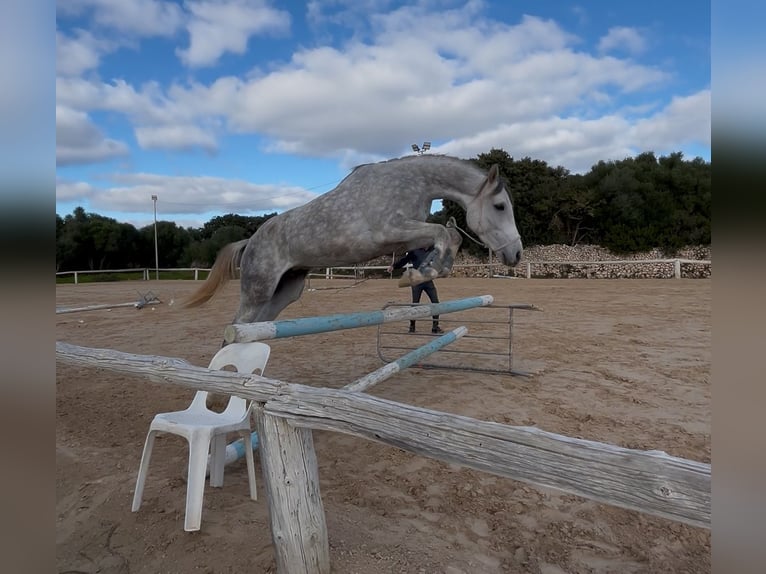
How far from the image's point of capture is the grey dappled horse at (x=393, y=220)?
292 centimetres

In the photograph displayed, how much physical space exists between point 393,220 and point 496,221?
0.68 metres

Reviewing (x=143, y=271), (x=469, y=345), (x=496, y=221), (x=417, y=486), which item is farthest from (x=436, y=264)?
(x=143, y=271)

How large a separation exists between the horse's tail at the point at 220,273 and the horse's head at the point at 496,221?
181 cm

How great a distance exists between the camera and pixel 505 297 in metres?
11.4

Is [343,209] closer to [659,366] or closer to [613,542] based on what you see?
[613,542]

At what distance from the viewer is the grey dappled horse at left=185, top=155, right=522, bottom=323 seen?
2.92m

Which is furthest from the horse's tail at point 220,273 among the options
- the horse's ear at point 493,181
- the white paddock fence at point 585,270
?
the white paddock fence at point 585,270

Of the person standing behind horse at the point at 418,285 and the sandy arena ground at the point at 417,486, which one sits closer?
the sandy arena ground at the point at 417,486

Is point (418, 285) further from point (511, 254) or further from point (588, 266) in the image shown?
point (588, 266)

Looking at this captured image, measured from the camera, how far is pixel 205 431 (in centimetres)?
203

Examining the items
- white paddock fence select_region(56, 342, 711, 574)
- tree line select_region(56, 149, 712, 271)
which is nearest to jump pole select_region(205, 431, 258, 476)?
white paddock fence select_region(56, 342, 711, 574)

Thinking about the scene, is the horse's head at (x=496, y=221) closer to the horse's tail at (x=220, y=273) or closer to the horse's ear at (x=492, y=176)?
the horse's ear at (x=492, y=176)

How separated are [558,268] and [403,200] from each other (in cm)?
1761

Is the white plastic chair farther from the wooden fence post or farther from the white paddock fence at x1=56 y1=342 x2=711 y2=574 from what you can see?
the wooden fence post
